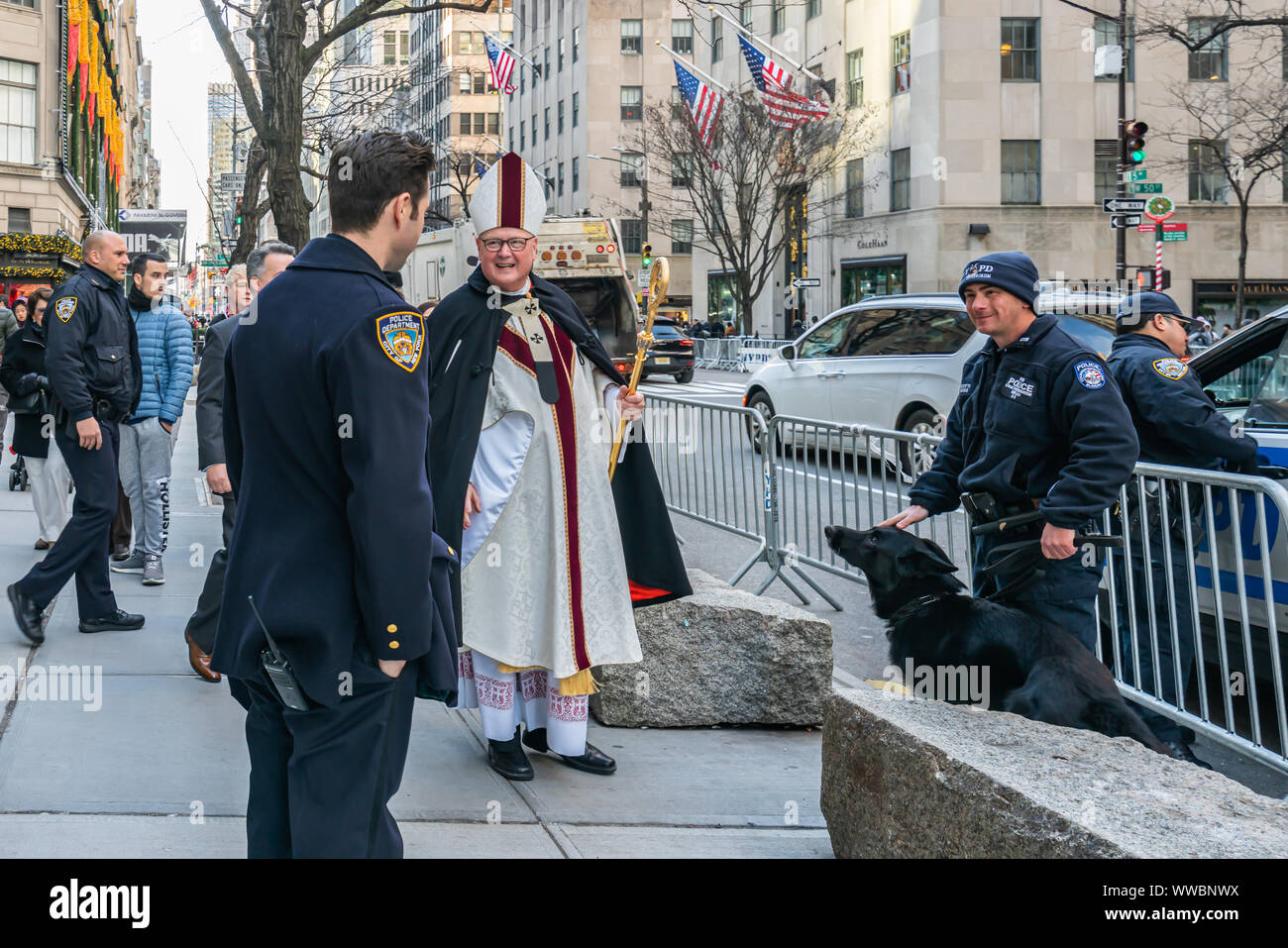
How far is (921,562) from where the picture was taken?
13.8ft

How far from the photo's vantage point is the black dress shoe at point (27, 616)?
594 cm

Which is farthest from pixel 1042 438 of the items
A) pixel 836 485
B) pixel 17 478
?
pixel 17 478

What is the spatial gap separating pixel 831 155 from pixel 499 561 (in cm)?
4119

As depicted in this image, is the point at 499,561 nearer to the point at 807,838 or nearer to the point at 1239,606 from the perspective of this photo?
the point at 807,838

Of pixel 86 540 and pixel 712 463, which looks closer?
pixel 86 540

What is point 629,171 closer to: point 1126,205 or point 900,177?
point 900,177

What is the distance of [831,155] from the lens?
4372 centimetres

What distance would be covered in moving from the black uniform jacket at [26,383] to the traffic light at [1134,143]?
63.6ft

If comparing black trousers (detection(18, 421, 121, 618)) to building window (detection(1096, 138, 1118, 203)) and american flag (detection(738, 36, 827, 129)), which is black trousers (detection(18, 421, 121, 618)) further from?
building window (detection(1096, 138, 1118, 203))

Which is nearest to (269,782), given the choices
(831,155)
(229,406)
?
(229,406)

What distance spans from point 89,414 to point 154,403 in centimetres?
145

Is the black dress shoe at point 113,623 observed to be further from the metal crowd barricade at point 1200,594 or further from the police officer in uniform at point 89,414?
the metal crowd barricade at point 1200,594

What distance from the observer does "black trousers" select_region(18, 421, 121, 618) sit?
19.7ft
